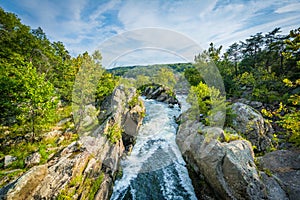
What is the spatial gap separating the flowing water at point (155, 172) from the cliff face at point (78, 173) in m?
1.19

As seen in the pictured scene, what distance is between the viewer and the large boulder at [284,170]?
20.3 feet

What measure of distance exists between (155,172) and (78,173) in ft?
19.5

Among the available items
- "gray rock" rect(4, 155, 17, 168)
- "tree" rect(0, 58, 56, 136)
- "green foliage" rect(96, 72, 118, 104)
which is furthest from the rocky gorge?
"green foliage" rect(96, 72, 118, 104)

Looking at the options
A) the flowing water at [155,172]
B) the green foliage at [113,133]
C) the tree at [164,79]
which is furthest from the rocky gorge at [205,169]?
the tree at [164,79]

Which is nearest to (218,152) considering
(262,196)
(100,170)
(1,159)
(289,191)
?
(262,196)

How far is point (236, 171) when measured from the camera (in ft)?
21.0

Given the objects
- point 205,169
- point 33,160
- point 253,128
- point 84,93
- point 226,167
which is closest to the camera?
point 226,167

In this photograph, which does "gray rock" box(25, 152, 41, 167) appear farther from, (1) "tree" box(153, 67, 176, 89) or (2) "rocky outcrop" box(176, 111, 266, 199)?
(1) "tree" box(153, 67, 176, 89)

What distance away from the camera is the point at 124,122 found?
47.2 ft

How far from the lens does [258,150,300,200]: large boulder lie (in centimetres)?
618

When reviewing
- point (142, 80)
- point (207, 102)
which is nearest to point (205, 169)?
point (207, 102)

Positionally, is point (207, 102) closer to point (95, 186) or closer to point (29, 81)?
point (95, 186)

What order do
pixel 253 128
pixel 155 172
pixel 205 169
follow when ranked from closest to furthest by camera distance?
pixel 205 169 → pixel 155 172 → pixel 253 128

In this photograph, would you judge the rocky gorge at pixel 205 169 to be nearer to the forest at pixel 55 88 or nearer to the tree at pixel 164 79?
the forest at pixel 55 88
